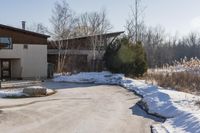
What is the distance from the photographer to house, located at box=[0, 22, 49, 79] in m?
32.9

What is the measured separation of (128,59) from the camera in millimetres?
32344

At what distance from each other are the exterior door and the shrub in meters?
8.92

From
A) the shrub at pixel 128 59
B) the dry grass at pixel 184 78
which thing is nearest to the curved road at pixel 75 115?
the dry grass at pixel 184 78

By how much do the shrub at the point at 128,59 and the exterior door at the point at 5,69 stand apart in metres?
8.92

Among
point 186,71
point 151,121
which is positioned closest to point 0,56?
point 186,71

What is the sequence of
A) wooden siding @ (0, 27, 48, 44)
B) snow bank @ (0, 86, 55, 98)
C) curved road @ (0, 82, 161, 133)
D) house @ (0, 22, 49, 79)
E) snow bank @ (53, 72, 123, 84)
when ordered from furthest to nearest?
house @ (0, 22, 49, 79) → wooden siding @ (0, 27, 48, 44) → snow bank @ (53, 72, 123, 84) → snow bank @ (0, 86, 55, 98) → curved road @ (0, 82, 161, 133)

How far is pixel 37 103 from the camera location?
17.5m

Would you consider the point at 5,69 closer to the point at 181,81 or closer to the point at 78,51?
the point at 78,51

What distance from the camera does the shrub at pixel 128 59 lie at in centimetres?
3225

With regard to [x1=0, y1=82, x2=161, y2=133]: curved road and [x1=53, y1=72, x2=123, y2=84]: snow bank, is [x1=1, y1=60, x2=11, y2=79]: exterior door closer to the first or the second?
[x1=53, y1=72, x2=123, y2=84]: snow bank

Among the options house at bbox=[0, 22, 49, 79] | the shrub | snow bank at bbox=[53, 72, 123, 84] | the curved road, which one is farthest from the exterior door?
the curved road

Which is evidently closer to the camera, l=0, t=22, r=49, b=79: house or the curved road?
the curved road

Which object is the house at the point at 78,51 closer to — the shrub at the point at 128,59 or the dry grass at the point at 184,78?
the shrub at the point at 128,59

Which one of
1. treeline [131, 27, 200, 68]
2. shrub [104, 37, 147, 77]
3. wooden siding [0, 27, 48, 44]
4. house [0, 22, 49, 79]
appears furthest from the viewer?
treeline [131, 27, 200, 68]
